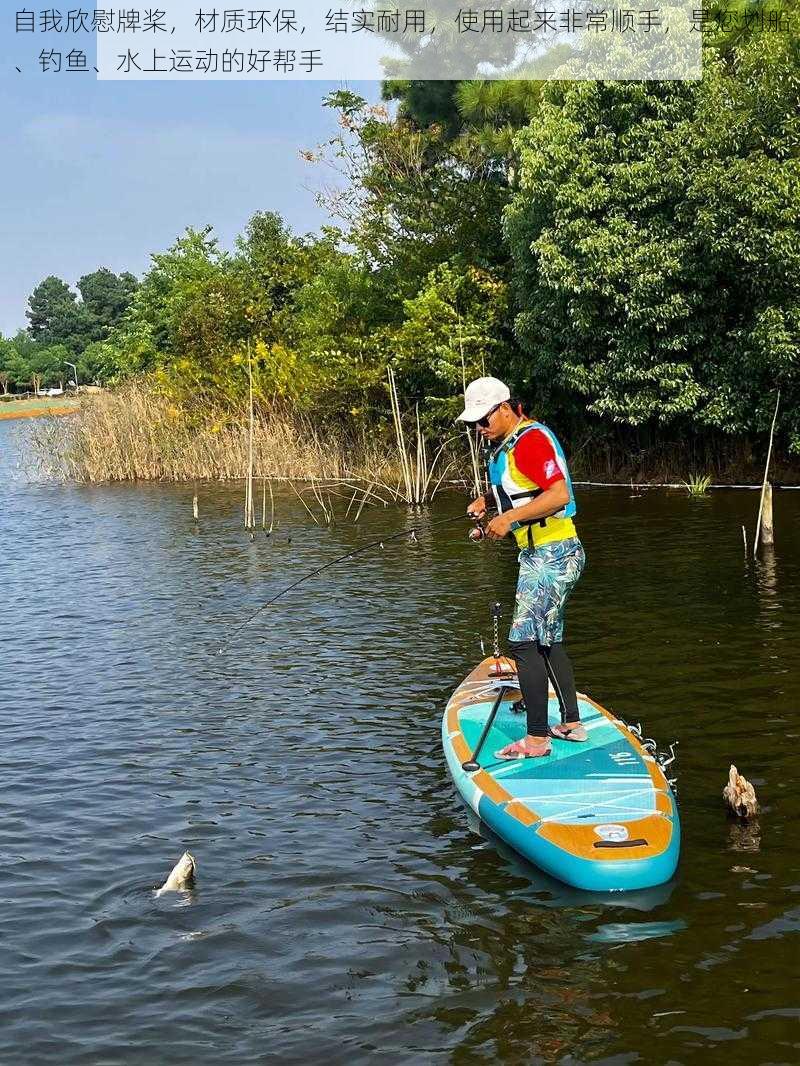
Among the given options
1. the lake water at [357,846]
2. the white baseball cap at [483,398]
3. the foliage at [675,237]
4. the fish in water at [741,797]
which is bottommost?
the lake water at [357,846]

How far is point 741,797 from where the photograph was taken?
25.1ft

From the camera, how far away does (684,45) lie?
23.2 metres

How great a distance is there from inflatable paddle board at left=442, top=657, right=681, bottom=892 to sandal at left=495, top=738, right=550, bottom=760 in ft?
0.15

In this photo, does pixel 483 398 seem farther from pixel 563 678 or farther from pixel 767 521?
pixel 767 521

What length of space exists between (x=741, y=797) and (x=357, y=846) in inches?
93.9

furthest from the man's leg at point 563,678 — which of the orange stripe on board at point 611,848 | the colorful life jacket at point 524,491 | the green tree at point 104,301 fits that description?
the green tree at point 104,301

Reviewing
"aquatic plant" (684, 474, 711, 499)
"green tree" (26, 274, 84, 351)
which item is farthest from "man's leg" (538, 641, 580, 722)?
"green tree" (26, 274, 84, 351)

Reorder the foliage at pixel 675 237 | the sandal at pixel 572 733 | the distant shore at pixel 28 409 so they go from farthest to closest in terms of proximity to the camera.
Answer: the distant shore at pixel 28 409, the foliage at pixel 675 237, the sandal at pixel 572 733

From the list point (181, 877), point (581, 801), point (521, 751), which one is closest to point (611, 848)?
point (581, 801)

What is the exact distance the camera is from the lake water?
560cm

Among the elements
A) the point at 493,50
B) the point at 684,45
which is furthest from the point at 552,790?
the point at 493,50

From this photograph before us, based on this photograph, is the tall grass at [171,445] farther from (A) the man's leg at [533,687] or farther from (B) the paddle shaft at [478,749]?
(A) the man's leg at [533,687]

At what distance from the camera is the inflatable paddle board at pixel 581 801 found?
6641 millimetres

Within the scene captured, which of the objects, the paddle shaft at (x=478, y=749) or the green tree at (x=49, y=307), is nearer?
the paddle shaft at (x=478, y=749)
